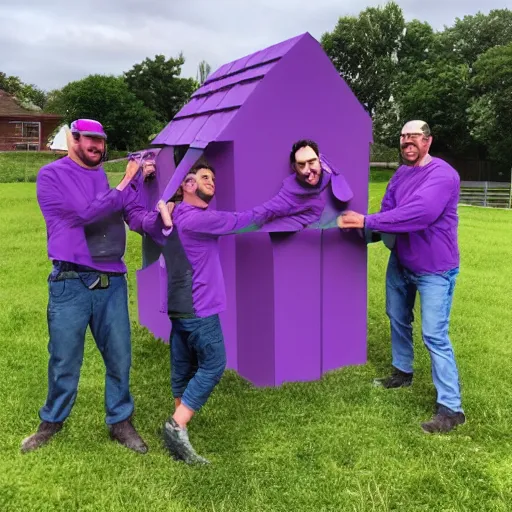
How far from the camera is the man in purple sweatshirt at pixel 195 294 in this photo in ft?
10.8

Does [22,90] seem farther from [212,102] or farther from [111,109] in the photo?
[212,102]

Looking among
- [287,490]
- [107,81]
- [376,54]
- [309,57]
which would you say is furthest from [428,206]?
[376,54]

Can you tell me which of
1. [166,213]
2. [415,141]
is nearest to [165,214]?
[166,213]

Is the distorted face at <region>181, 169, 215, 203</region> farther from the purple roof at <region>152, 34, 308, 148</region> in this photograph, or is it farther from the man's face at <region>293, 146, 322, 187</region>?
the man's face at <region>293, 146, 322, 187</region>

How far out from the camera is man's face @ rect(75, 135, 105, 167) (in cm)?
325

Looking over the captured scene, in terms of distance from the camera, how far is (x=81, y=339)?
340cm

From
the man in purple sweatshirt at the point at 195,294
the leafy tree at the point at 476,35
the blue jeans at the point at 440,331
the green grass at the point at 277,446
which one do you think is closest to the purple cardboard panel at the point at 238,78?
the man in purple sweatshirt at the point at 195,294

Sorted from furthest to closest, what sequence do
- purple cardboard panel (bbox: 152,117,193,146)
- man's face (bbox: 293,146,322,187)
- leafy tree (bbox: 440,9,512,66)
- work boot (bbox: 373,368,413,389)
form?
leafy tree (bbox: 440,9,512,66)
purple cardboard panel (bbox: 152,117,193,146)
work boot (bbox: 373,368,413,389)
man's face (bbox: 293,146,322,187)

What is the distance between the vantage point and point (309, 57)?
421 cm

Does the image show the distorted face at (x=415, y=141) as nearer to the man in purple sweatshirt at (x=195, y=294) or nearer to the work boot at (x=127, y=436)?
the man in purple sweatshirt at (x=195, y=294)

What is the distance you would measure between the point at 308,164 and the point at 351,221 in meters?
0.50

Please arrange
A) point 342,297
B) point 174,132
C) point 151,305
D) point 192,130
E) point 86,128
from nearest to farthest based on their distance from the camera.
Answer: point 86,128, point 342,297, point 192,130, point 174,132, point 151,305

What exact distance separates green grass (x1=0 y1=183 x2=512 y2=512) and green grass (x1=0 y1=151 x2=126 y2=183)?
763 inches

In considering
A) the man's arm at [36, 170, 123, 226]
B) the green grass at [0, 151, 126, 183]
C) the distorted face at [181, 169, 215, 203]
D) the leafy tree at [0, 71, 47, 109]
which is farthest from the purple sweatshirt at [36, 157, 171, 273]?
the leafy tree at [0, 71, 47, 109]
